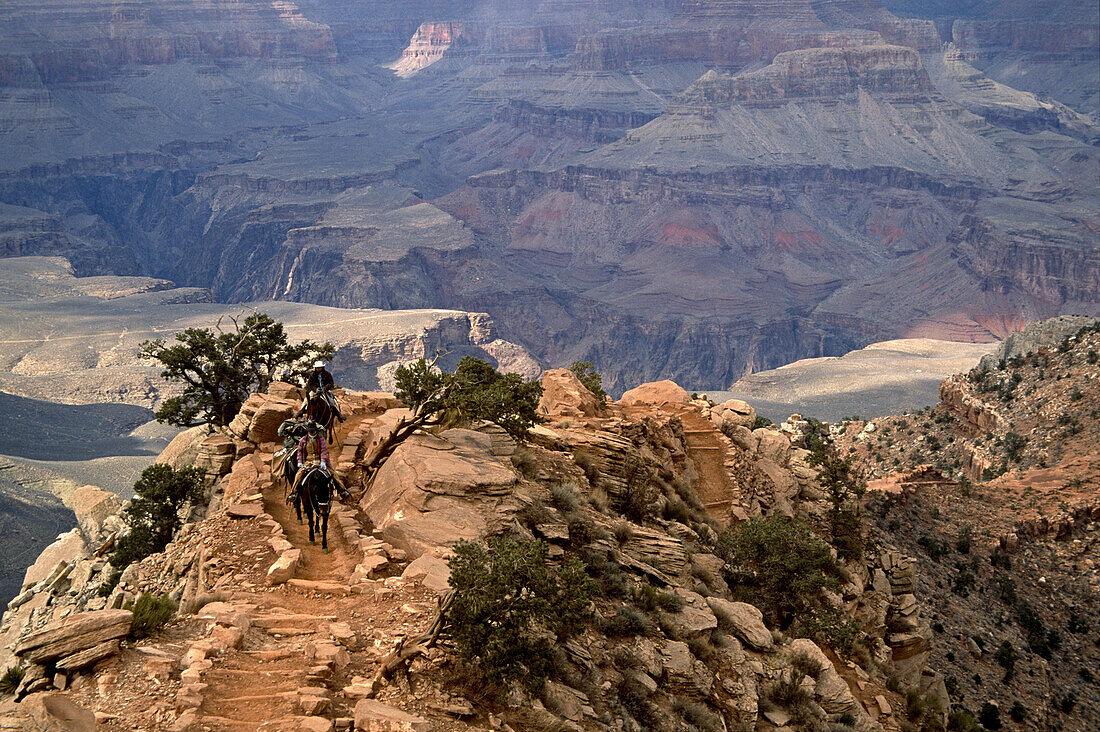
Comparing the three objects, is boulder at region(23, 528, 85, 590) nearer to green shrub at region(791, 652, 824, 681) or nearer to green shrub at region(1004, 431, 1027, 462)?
green shrub at region(791, 652, 824, 681)

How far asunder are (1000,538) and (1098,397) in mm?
14179

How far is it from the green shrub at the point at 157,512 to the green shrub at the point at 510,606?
12870mm

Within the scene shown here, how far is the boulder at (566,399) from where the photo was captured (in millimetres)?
31281

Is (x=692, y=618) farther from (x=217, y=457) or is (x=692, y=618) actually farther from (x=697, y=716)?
(x=217, y=457)

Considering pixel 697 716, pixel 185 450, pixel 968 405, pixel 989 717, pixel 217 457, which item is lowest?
pixel 968 405

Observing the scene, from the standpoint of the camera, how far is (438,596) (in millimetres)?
17156

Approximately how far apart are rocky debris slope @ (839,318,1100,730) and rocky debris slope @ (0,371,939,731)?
5.05m

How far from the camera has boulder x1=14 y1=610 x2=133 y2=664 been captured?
1503 cm

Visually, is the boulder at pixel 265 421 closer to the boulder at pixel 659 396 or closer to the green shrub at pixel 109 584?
the green shrub at pixel 109 584

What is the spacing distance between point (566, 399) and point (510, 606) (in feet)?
53.2

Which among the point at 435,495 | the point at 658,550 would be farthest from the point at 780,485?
the point at 435,495

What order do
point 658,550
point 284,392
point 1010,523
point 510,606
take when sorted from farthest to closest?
point 1010,523 < point 284,392 < point 658,550 < point 510,606

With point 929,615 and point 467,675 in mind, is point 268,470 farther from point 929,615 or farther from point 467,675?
point 929,615

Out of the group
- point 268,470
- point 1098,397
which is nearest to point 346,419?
point 268,470
